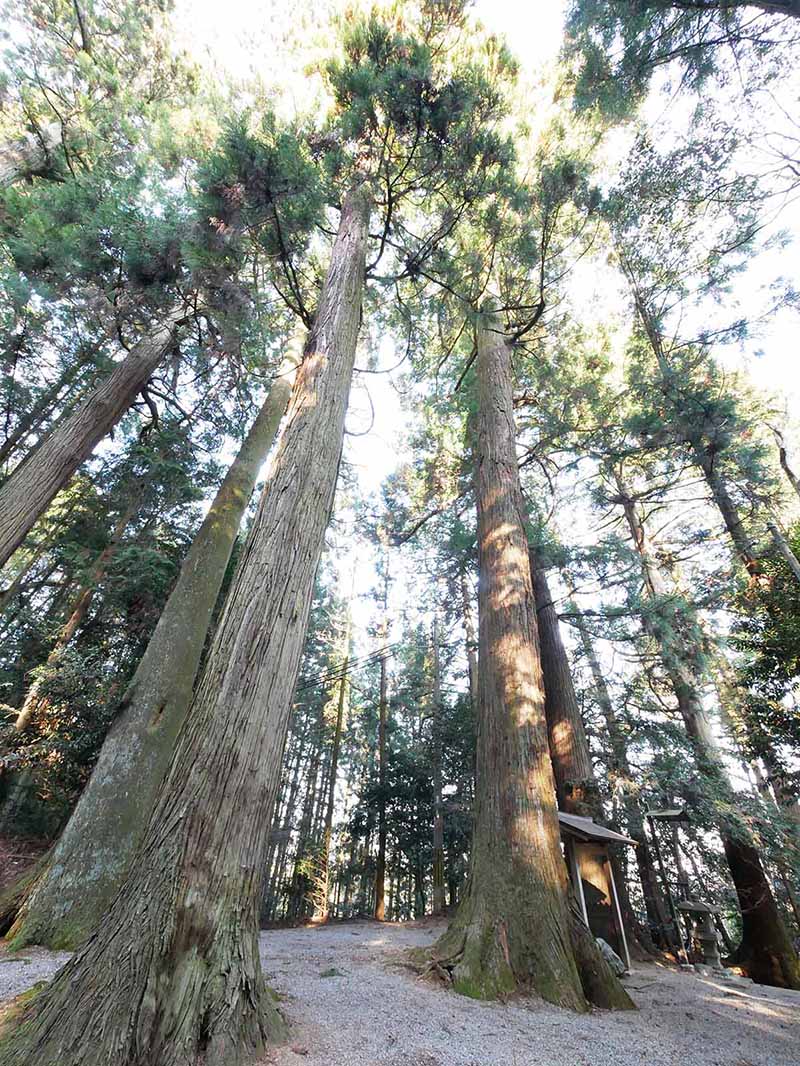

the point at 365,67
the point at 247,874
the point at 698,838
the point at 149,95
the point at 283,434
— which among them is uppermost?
the point at 149,95

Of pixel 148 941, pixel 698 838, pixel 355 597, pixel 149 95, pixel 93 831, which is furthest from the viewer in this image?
pixel 355 597

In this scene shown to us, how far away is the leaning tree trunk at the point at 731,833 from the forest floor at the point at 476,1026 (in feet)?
10.0

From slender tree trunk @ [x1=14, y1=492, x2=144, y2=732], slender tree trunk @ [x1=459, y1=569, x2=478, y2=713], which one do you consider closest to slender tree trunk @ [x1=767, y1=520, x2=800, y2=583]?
slender tree trunk @ [x1=459, y1=569, x2=478, y2=713]

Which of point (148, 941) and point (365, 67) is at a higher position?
point (365, 67)

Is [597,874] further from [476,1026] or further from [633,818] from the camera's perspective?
[476,1026]

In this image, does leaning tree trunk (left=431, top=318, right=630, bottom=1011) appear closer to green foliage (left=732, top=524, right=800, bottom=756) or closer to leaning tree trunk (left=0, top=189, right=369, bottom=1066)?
leaning tree trunk (left=0, top=189, right=369, bottom=1066)

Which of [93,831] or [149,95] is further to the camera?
[149,95]

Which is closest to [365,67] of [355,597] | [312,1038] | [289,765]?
[312,1038]

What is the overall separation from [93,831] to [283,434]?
4.21 m

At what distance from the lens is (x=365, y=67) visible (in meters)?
4.54

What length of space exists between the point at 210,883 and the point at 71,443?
6111 mm

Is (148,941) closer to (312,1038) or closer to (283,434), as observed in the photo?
(312,1038)

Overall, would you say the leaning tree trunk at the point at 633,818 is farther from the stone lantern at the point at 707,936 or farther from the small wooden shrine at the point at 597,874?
the small wooden shrine at the point at 597,874

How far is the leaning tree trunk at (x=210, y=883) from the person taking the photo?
1.37 metres
